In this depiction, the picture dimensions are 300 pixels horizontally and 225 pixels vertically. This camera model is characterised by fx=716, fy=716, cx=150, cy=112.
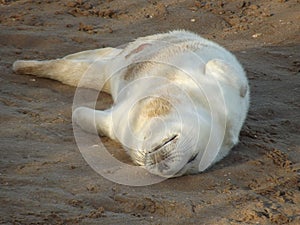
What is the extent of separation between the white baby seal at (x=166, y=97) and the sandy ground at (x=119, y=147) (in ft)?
0.40

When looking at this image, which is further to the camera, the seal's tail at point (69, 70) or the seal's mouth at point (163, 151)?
the seal's tail at point (69, 70)

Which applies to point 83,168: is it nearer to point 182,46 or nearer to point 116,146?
point 116,146

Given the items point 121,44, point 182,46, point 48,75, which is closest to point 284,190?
point 182,46

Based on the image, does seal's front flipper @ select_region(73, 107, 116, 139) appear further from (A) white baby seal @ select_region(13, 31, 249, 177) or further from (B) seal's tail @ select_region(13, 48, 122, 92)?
(B) seal's tail @ select_region(13, 48, 122, 92)

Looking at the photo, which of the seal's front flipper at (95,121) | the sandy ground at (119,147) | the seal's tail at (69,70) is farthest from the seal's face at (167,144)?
the seal's tail at (69,70)

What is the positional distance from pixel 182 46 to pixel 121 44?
155 centimetres

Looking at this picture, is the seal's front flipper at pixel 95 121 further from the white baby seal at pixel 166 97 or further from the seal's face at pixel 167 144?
the seal's face at pixel 167 144

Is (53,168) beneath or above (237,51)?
above

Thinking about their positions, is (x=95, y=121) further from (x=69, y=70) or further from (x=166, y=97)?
(x=69, y=70)

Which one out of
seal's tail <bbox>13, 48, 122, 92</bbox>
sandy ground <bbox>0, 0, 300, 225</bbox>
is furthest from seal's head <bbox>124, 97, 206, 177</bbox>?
seal's tail <bbox>13, 48, 122, 92</bbox>

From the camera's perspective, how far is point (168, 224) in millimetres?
3975

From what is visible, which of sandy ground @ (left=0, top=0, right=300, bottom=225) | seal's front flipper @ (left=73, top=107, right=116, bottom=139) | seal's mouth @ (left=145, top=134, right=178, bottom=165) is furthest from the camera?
seal's front flipper @ (left=73, top=107, right=116, bottom=139)

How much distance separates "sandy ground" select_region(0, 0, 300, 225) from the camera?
4121 millimetres

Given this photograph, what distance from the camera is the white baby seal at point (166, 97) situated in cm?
462
